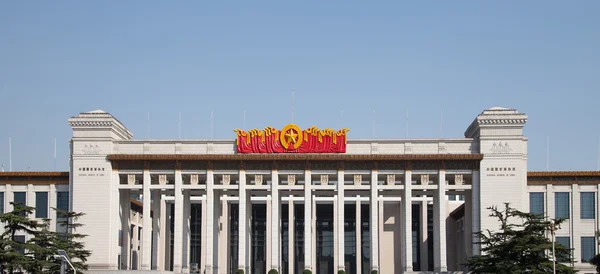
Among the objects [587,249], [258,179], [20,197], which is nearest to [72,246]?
[20,197]

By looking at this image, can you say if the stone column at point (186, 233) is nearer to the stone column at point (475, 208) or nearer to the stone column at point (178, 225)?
the stone column at point (178, 225)

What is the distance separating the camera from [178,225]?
114938 mm

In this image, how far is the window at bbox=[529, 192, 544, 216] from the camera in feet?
375

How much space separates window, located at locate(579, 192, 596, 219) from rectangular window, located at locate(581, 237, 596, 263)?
2.77 m

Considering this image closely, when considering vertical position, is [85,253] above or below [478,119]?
below

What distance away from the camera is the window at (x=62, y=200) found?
117 metres

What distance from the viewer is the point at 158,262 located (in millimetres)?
119125

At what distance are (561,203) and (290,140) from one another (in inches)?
1328

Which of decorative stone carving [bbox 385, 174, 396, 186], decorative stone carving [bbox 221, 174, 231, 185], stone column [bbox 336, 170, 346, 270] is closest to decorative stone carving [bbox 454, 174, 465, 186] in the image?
decorative stone carving [bbox 385, 174, 396, 186]

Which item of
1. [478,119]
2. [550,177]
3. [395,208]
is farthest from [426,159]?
[395,208]

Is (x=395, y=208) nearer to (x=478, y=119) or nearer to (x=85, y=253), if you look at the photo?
(x=478, y=119)

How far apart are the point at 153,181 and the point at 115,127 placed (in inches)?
322

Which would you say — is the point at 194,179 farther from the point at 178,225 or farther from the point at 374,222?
the point at 374,222

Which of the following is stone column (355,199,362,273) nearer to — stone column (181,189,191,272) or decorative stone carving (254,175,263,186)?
decorative stone carving (254,175,263,186)
